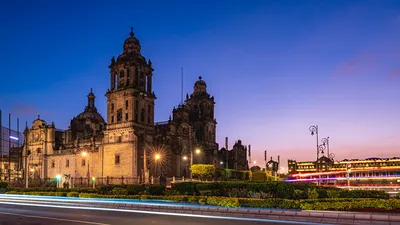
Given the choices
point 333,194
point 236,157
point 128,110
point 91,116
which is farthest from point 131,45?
point 333,194

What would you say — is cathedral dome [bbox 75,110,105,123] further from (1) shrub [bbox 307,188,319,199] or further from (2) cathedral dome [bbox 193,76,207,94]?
(1) shrub [bbox 307,188,319,199]

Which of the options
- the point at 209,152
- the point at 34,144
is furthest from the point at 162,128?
the point at 34,144

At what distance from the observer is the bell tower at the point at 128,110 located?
65.4 m

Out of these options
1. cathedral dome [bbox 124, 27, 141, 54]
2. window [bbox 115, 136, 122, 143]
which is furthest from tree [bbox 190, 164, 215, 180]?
cathedral dome [bbox 124, 27, 141, 54]

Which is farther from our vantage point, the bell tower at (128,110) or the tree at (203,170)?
the bell tower at (128,110)

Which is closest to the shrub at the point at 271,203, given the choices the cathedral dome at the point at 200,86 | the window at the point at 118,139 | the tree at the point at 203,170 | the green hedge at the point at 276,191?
the green hedge at the point at 276,191

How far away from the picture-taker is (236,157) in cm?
10694

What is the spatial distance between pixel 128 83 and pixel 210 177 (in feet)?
70.8

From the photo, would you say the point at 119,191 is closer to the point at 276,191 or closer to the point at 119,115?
the point at 276,191

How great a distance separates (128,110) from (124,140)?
5110 millimetres

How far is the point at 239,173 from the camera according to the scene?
8206 centimetres

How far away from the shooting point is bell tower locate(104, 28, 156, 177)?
2576 inches

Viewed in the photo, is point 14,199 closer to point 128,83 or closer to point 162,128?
point 128,83

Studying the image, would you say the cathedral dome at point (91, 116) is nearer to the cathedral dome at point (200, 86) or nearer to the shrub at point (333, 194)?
the cathedral dome at point (200, 86)
